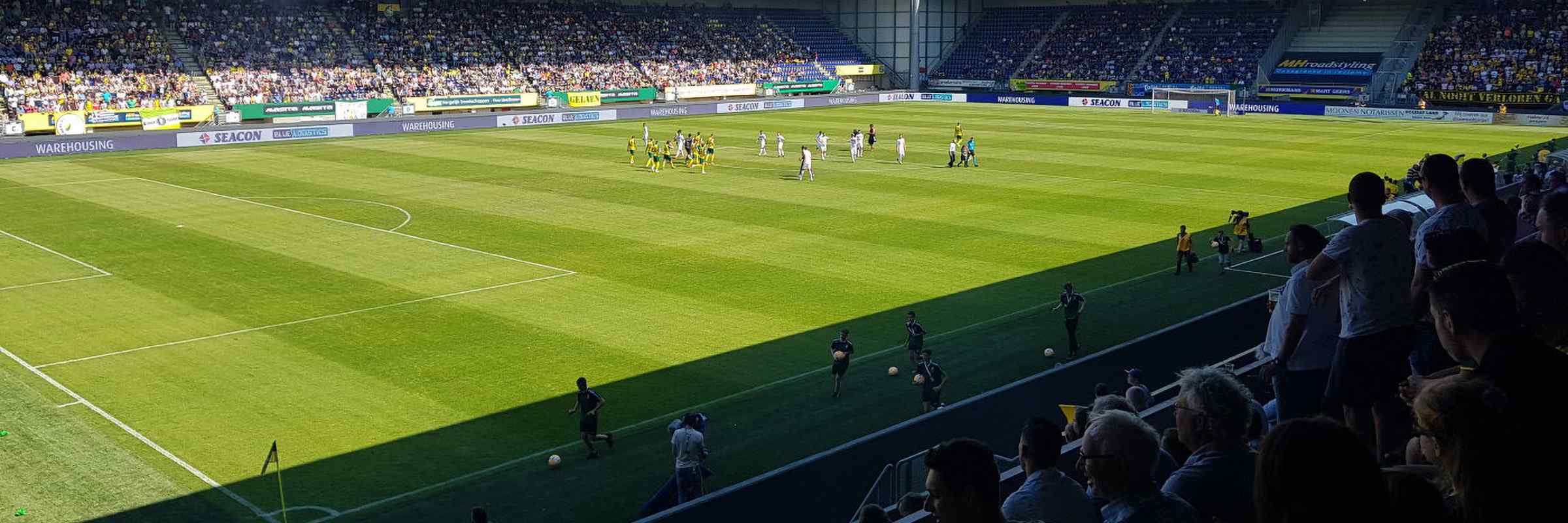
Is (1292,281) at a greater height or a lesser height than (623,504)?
greater

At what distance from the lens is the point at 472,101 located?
2643 inches

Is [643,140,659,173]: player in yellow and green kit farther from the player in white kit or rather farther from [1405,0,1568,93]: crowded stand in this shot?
[1405,0,1568,93]: crowded stand

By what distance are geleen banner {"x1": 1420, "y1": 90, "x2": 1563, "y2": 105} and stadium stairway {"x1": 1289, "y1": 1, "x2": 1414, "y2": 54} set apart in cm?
831

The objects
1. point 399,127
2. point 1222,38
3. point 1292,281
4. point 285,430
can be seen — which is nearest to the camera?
point 1292,281

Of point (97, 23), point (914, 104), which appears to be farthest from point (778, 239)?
point (914, 104)

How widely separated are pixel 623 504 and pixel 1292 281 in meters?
7.15

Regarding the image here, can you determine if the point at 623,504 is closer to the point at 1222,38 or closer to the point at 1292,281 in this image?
the point at 1292,281

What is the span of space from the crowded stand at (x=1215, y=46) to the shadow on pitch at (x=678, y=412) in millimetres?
59863

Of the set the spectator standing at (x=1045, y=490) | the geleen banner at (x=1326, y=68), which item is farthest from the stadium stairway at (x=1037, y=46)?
the spectator standing at (x=1045, y=490)

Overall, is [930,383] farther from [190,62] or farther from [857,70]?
[857,70]

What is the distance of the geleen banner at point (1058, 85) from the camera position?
79.7 metres

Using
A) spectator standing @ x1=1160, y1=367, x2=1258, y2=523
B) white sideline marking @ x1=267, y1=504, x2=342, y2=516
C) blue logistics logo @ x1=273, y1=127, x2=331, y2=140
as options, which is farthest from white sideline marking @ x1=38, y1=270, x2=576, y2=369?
blue logistics logo @ x1=273, y1=127, x2=331, y2=140

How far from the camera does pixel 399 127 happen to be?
2307 inches

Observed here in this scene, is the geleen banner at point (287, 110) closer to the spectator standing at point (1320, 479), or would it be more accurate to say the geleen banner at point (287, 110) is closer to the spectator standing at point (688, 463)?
the spectator standing at point (688, 463)
